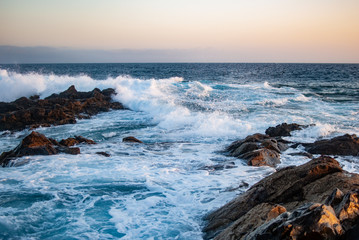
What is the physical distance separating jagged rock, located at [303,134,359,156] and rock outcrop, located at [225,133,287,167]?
40.3 inches

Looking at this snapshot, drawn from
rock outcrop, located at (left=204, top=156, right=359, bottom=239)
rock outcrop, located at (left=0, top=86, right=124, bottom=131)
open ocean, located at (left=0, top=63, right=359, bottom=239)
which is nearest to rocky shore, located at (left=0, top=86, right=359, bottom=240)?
rock outcrop, located at (left=204, top=156, right=359, bottom=239)

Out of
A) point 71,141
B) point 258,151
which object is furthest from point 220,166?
point 71,141

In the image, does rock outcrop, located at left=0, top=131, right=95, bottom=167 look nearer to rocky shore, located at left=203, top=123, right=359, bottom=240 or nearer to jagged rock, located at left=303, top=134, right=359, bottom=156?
rocky shore, located at left=203, top=123, right=359, bottom=240

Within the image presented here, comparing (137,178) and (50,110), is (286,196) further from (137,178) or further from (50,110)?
(50,110)

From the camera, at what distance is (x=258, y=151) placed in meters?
8.88

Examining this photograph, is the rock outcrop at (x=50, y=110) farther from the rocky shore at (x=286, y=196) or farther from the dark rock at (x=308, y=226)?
the dark rock at (x=308, y=226)

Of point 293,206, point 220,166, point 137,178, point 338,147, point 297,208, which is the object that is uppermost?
point 297,208

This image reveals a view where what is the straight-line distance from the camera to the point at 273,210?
12.8ft

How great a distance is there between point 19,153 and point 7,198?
333 cm

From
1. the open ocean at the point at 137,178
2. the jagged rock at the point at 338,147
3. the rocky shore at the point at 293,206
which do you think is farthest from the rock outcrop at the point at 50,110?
the jagged rock at the point at 338,147

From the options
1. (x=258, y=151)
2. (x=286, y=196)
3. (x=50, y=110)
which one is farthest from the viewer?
(x=50, y=110)

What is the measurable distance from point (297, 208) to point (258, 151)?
552cm

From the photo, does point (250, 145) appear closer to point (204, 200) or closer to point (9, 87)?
point (204, 200)

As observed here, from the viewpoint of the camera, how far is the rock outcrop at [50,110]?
1503 cm
